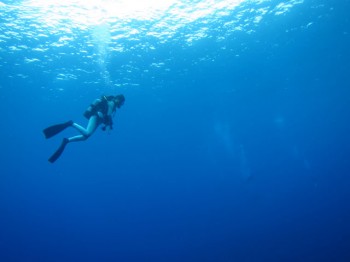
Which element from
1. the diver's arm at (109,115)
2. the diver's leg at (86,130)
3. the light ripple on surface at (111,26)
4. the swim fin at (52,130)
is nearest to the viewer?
the swim fin at (52,130)

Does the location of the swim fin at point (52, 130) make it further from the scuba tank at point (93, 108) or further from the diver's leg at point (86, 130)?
the scuba tank at point (93, 108)

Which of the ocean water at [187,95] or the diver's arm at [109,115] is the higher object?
the ocean water at [187,95]

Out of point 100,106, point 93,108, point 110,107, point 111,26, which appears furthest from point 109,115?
point 111,26

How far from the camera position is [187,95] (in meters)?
34.8

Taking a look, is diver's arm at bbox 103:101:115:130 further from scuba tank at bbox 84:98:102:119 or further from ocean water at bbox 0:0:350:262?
ocean water at bbox 0:0:350:262

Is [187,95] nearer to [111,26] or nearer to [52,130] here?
[111,26]

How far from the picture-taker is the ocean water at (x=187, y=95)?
57.4 feet

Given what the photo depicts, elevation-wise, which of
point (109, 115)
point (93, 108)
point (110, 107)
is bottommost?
point (109, 115)

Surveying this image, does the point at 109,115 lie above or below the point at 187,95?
below

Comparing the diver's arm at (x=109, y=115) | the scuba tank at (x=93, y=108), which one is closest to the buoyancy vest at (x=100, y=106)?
the scuba tank at (x=93, y=108)

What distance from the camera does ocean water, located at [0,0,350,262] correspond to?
689 inches

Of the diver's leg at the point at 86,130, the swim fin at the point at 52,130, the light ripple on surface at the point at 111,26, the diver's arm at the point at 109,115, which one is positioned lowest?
the swim fin at the point at 52,130

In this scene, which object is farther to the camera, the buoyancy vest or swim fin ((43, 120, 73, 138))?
the buoyancy vest

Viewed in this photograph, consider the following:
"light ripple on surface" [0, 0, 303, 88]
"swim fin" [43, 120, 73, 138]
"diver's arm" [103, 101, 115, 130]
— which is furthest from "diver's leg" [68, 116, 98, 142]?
"light ripple on surface" [0, 0, 303, 88]
